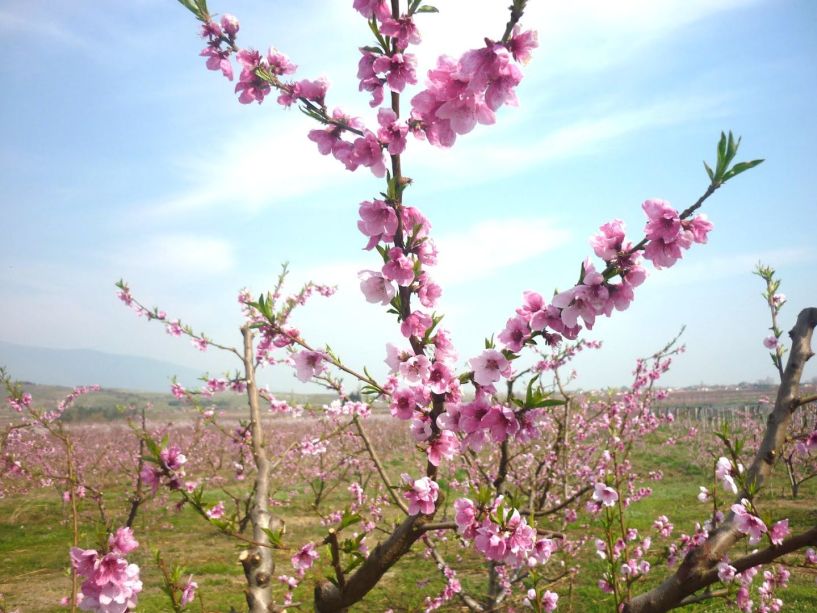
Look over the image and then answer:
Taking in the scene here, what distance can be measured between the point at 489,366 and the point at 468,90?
0.90m

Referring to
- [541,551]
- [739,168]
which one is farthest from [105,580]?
[739,168]

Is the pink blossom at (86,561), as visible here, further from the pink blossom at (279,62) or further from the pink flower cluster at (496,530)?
the pink blossom at (279,62)

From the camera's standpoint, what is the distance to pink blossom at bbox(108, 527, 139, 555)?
174 cm

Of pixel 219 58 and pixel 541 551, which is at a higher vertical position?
pixel 219 58

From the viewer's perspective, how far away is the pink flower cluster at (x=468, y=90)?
139cm

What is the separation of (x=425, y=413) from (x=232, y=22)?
82.7 inches

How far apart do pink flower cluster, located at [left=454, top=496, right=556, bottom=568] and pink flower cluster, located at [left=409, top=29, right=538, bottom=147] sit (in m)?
1.34

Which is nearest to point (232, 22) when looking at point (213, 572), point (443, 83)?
point (443, 83)

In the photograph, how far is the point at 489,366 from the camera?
1.56 m

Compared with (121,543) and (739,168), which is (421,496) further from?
(739,168)

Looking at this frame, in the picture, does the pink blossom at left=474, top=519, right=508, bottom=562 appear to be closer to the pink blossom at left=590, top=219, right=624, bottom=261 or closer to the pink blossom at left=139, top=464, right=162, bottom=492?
the pink blossom at left=590, top=219, right=624, bottom=261

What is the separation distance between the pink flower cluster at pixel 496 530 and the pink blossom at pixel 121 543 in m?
1.25

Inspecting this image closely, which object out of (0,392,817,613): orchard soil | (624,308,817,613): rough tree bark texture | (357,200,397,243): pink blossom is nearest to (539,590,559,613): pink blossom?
(0,392,817,613): orchard soil

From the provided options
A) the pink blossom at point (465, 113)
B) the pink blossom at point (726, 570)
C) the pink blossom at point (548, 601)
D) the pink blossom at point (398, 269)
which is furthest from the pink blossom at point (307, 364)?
the pink blossom at point (548, 601)
